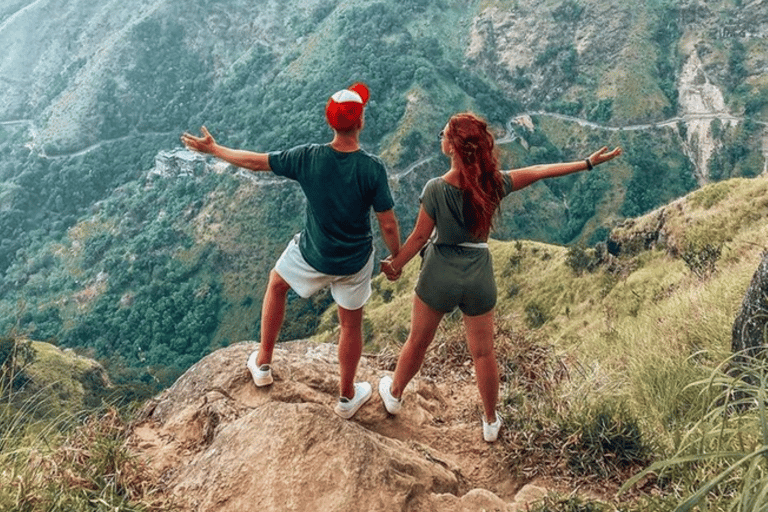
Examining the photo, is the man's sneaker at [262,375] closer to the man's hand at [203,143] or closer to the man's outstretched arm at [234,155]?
the man's outstretched arm at [234,155]

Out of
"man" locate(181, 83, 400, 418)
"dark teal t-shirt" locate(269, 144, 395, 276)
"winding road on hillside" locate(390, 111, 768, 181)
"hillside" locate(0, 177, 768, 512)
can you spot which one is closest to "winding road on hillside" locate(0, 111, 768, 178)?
"winding road on hillside" locate(390, 111, 768, 181)

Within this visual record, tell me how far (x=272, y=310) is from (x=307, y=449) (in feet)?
4.28

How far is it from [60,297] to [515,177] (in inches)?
4380

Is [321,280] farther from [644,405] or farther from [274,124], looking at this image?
[274,124]

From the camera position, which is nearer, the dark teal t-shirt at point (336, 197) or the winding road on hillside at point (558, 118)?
the dark teal t-shirt at point (336, 197)

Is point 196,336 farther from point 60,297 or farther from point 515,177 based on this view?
point 515,177

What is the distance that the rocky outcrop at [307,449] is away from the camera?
3211 millimetres

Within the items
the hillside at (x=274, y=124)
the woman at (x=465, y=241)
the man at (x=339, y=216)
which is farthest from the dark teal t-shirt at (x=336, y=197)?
the hillside at (x=274, y=124)

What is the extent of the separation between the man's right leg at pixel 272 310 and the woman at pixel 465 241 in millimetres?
843

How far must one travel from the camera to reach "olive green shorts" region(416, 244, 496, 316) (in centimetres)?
399

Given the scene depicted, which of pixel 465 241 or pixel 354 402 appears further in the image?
pixel 354 402

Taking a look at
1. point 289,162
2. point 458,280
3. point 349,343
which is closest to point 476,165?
point 458,280

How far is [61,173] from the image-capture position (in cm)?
12700

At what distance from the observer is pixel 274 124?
5079 inches
